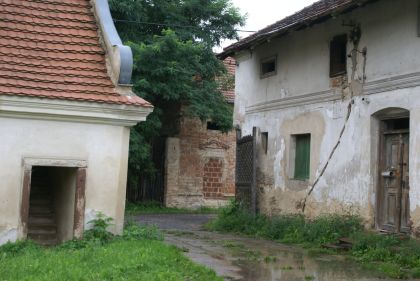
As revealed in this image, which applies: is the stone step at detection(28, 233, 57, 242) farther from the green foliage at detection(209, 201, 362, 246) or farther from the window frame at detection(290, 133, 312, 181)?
the window frame at detection(290, 133, 312, 181)

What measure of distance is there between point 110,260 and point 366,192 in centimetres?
612

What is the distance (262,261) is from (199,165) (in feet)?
50.6

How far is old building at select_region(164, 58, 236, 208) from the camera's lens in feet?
81.5

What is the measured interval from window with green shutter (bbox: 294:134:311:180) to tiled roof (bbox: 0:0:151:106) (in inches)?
226

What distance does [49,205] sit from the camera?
1141 centimetres

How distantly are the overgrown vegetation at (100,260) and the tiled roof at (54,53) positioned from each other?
2.09 m

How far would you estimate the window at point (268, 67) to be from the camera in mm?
15905

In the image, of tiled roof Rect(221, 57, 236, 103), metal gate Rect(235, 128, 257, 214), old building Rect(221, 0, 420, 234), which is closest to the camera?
old building Rect(221, 0, 420, 234)

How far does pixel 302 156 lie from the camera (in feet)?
48.6

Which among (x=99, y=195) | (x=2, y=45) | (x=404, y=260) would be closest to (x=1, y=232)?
(x=99, y=195)

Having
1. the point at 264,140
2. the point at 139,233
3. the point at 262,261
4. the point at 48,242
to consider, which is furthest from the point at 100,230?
the point at 264,140

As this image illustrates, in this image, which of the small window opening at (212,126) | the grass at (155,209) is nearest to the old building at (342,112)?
the grass at (155,209)

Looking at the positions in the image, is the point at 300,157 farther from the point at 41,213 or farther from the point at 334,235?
the point at 41,213

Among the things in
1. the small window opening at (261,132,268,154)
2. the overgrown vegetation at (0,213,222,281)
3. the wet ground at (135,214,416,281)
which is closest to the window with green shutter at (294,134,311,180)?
the small window opening at (261,132,268,154)
